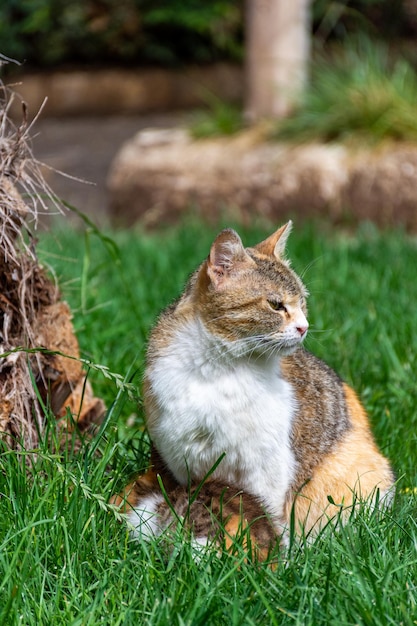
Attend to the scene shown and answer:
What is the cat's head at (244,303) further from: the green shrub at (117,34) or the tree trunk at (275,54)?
the green shrub at (117,34)

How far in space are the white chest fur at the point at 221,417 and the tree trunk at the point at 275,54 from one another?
5786 mm

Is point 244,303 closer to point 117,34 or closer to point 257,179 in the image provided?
point 257,179

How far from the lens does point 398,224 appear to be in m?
6.91

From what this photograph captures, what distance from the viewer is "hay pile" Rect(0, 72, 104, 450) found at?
283 centimetres

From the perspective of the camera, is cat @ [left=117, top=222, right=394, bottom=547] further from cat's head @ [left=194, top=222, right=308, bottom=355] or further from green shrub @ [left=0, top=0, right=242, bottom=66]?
green shrub @ [left=0, top=0, right=242, bottom=66]

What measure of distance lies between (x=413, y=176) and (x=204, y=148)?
6.43 feet

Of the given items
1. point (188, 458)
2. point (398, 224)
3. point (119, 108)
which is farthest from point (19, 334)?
point (119, 108)

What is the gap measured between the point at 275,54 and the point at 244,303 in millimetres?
5977

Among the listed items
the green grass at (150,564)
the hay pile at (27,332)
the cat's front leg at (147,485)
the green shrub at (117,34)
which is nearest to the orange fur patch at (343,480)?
the green grass at (150,564)

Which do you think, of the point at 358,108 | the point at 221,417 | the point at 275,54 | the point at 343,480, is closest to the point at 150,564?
the point at 221,417

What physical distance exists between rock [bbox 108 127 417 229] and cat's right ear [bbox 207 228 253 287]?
4.54 metres

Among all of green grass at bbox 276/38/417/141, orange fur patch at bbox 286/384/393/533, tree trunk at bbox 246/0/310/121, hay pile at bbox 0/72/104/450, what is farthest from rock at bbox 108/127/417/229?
orange fur patch at bbox 286/384/393/533

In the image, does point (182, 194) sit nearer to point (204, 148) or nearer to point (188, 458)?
point (204, 148)

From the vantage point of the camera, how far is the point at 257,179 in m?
7.45
